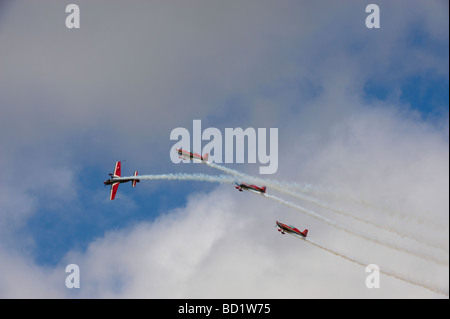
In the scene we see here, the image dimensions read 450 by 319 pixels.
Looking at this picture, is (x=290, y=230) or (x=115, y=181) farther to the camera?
(x=115, y=181)

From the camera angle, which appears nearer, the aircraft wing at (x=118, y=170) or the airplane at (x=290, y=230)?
the airplane at (x=290, y=230)

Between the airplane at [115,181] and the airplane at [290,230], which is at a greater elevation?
the airplane at [115,181]

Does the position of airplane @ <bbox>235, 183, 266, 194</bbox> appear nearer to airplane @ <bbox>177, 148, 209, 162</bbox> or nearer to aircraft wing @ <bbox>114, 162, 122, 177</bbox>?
airplane @ <bbox>177, 148, 209, 162</bbox>

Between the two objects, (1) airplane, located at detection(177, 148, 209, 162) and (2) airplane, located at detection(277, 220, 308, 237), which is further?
(1) airplane, located at detection(177, 148, 209, 162)

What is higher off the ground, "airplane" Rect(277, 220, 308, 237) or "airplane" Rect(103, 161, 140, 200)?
"airplane" Rect(103, 161, 140, 200)

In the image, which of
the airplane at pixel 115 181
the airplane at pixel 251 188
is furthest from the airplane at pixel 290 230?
the airplane at pixel 115 181

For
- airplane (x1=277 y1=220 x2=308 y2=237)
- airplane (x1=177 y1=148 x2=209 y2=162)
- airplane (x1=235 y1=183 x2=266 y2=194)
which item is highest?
airplane (x1=177 y1=148 x2=209 y2=162)

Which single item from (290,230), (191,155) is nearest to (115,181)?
(191,155)

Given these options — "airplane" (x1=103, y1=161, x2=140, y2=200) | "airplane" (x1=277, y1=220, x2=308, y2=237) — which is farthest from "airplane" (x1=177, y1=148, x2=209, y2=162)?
"airplane" (x1=277, y1=220, x2=308, y2=237)

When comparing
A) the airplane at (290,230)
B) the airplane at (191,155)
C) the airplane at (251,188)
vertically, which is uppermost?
the airplane at (191,155)

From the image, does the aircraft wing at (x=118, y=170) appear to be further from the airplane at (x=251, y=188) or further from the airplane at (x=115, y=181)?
the airplane at (x=251, y=188)

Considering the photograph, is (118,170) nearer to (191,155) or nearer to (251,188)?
(191,155)
